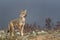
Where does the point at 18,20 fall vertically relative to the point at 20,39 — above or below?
above

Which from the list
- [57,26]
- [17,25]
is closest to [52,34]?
[17,25]

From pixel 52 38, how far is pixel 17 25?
1.78 metres

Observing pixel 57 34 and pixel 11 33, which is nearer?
pixel 11 33

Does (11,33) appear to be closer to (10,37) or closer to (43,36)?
(10,37)

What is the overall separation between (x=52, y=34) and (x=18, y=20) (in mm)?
2106

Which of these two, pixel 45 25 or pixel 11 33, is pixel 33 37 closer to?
pixel 11 33

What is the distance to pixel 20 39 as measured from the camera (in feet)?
46.6

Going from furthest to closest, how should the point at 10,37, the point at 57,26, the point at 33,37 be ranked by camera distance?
1. the point at 57,26
2. the point at 33,37
3. the point at 10,37

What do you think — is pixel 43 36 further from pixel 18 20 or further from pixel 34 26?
pixel 34 26

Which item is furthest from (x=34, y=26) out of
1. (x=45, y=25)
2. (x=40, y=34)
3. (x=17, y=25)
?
(x=17, y=25)

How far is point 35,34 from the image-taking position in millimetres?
15812

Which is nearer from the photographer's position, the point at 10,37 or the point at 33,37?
the point at 10,37

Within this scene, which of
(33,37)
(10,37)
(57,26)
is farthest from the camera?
(57,26)

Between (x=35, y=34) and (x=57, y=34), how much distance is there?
1129 millimetres
